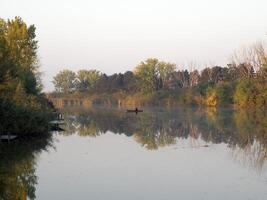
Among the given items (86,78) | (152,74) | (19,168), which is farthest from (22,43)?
(86,78)

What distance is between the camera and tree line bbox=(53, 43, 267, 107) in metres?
67.1

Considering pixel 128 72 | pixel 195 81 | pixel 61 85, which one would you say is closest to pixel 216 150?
pixel 195 81

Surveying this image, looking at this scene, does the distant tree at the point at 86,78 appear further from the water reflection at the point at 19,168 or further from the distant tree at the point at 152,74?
the water reflection at the point at 19,168

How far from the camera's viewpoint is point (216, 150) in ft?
73.6

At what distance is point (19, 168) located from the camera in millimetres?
17156

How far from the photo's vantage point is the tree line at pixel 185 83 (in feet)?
220

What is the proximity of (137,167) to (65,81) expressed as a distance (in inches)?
4275

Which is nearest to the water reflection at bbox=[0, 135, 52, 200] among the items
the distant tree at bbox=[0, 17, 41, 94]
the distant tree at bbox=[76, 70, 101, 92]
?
the distant tree at bbox=[0, 17, 41, 94]

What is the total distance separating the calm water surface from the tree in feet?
315

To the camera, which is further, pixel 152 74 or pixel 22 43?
pixel 152 74

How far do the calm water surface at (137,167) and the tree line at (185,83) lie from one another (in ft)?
127

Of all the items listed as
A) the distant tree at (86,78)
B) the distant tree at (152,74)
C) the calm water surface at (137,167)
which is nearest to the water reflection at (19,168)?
the calm water surface at (137,167)

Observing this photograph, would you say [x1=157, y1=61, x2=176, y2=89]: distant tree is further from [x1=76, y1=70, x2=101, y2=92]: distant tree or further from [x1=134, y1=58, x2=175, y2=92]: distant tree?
[x1=76, y1=70, x2=101, y2=92]: distant tree

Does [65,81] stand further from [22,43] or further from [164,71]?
[22,43]
